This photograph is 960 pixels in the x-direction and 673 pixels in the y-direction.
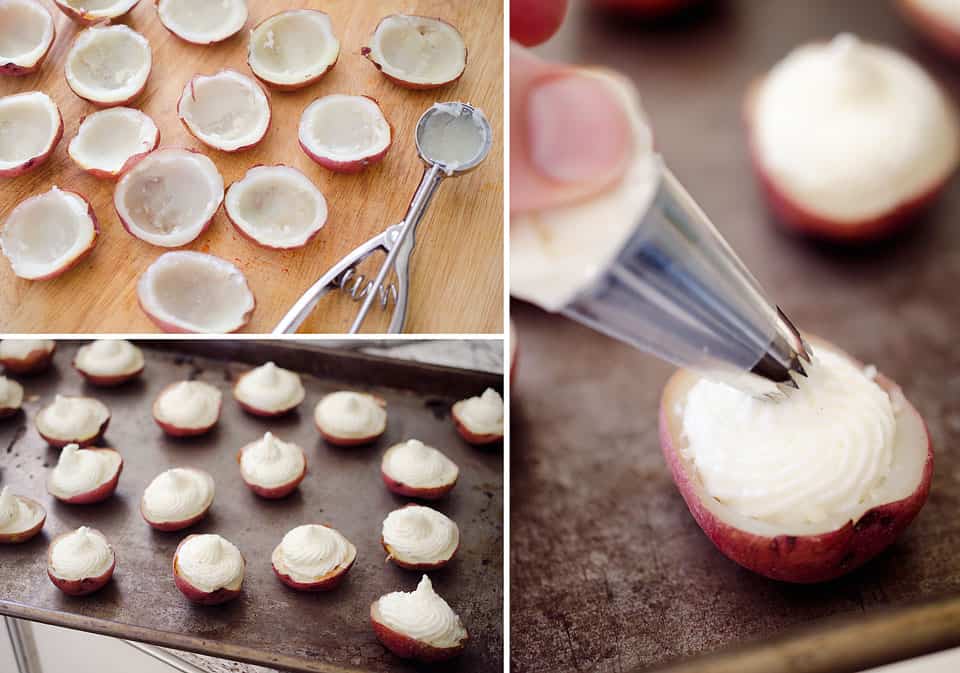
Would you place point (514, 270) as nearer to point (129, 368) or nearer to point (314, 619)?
point (314, 619)

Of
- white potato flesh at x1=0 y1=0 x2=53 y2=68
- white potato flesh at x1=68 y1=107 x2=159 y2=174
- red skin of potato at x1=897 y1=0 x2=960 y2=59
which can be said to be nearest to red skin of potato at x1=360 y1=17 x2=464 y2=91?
white potato flesh at x1=68 y1=107 x2=159 y2=174

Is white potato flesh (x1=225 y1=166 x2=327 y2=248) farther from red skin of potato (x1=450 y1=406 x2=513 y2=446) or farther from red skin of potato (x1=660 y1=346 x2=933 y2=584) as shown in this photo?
red skin of potato (x1=660 y1=346 x2=933 y2=584)

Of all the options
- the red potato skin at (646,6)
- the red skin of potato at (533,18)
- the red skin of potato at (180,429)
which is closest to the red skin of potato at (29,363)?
the red skin of potato at (180,429)

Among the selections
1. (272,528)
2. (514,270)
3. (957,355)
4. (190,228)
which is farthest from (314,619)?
(957,355)

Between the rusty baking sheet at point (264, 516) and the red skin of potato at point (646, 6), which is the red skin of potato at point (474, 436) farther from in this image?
the red skin of potato at point (646, 6)

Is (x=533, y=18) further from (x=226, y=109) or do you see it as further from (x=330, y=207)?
(x=226, y=109)
